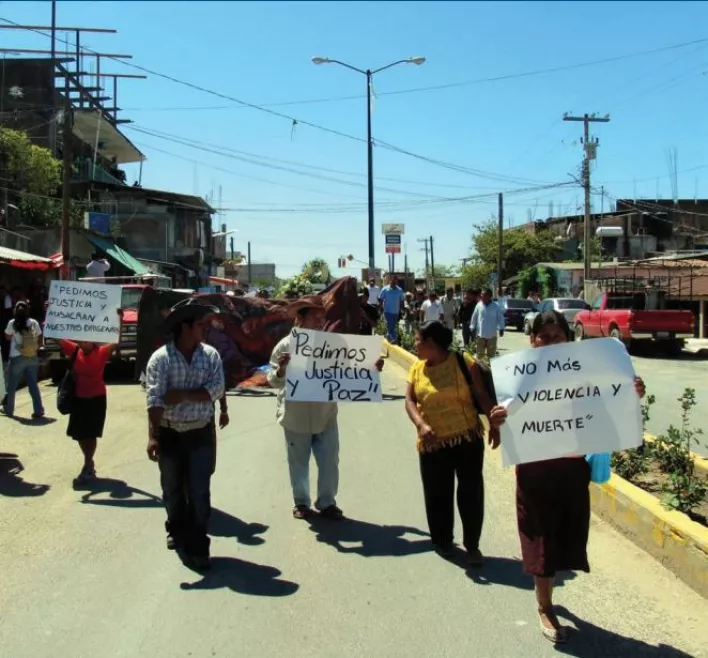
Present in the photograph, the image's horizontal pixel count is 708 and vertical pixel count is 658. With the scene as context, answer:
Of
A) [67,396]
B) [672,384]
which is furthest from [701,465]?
[672,384]

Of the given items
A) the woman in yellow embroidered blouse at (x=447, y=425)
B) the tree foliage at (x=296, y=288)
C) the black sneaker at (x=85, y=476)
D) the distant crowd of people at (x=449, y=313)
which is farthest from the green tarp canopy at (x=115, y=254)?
the woman in yellow embroidered blouse at (x=447, y=425)

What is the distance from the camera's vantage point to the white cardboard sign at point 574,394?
4.00 meters

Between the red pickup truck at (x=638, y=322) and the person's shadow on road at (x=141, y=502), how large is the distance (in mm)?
14748

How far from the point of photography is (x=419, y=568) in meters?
4.83

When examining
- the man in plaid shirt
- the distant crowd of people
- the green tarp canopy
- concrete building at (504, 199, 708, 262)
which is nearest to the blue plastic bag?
the man in plaid shirt

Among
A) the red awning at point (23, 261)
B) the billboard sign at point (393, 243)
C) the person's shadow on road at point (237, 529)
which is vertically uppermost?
the billboard sign at point (393, 243)

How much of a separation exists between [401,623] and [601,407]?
163 cm

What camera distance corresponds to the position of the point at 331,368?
18.7 ft

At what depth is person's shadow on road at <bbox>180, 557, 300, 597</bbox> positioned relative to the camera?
4.49 meters

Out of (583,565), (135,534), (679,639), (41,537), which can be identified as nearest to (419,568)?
(583,565)

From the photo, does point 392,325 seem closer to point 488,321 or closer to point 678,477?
point 488,321

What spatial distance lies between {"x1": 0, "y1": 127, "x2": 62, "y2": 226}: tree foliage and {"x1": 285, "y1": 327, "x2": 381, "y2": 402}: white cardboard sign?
2288 centimetres

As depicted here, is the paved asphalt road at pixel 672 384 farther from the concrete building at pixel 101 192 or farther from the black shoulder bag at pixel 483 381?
the concrete building at pixel 101 192

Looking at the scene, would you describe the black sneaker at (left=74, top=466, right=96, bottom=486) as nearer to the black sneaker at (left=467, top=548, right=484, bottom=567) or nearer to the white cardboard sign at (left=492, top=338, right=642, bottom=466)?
the black sneaker at (left=467, top=548, right=484, bottom=567)
